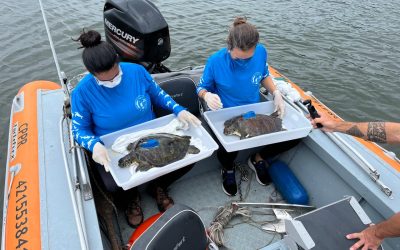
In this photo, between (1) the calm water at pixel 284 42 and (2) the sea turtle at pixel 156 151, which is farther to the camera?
(1) the calm water at pixel 284 42

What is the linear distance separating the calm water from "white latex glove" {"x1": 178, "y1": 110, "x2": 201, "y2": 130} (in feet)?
10.6

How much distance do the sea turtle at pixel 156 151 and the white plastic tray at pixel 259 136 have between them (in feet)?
1.19

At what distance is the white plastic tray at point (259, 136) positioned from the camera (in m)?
2.67

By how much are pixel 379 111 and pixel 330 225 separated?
425 centimetres

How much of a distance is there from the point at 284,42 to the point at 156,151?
604 cm

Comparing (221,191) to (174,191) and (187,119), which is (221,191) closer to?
(174,191)

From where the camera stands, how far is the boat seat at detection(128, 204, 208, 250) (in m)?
1.79

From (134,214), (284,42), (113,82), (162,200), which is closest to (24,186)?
(134,214)

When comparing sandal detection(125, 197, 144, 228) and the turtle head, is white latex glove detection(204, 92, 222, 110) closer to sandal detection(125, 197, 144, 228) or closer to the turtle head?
the turtle head

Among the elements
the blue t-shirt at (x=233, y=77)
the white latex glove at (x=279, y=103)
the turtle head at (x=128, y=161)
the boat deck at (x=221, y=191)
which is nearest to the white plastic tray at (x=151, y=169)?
the turtle head at (x=128, y=161)

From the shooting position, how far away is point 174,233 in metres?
1.91

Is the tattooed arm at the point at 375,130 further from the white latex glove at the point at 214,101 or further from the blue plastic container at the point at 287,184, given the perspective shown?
the white latex glove at the point at 214,101

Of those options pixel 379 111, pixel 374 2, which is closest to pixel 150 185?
pixel 379 111

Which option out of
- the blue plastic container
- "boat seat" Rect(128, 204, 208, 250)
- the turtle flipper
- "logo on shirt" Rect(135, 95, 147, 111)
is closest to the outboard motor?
"logo on shirt" Rect(135, 95, 147, 111)
